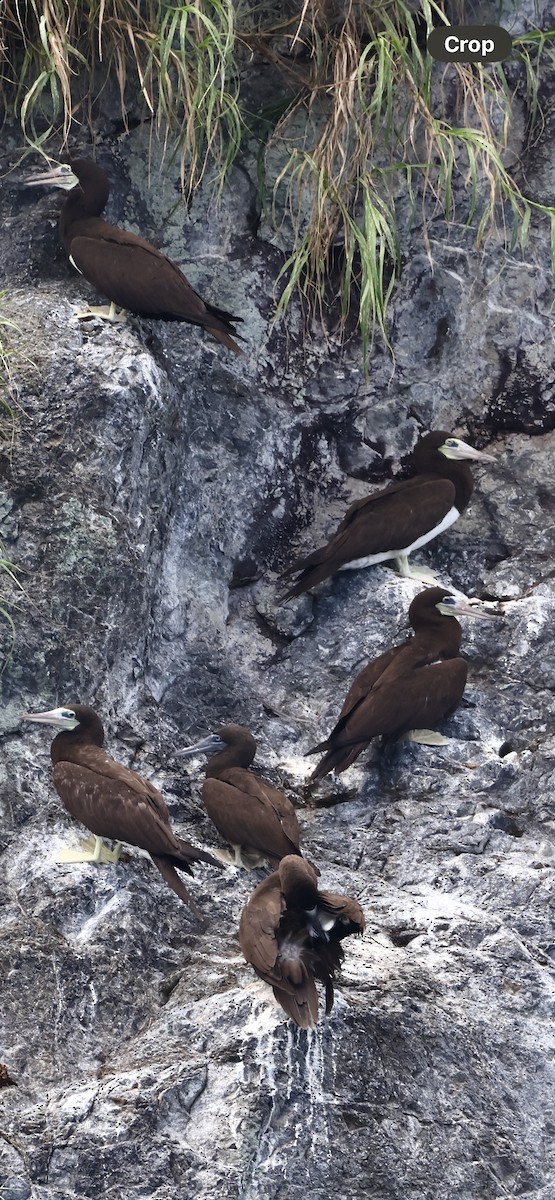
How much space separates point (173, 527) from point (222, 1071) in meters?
3.00

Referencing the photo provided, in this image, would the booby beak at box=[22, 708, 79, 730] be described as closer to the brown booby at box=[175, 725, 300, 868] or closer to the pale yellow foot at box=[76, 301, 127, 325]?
the brown booby at box=[175, 725, 300, 868]

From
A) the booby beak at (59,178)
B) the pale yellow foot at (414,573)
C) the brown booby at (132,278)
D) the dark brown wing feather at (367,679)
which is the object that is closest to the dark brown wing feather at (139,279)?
the brown booby at (132,278)

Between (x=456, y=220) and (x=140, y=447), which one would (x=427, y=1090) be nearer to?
(x=140, y=447)

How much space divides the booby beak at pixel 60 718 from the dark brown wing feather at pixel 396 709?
42.6 inches

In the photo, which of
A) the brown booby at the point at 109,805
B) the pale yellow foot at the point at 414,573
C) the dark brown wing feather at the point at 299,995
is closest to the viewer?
the dark brown wing feather at the point at 299,995

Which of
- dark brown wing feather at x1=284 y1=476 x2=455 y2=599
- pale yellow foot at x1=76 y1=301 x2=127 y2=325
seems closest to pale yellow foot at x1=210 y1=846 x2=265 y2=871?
dark brown wing feather at x1=284 y1=476 x2=455 y2=599

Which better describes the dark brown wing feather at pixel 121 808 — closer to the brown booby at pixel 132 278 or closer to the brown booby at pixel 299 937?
the brown booby at pixel 299 937

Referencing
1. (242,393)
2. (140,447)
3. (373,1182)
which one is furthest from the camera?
(242,393)

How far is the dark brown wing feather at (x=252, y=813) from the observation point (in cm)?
614

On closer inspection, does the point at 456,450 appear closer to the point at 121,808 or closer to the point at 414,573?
the point at 414,573

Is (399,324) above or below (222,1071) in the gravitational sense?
above

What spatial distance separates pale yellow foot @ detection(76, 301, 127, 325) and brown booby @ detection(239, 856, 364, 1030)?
3080 millimetres

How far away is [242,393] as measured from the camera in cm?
799

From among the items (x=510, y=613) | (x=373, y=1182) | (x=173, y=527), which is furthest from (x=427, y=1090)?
(x=173, y=527)
